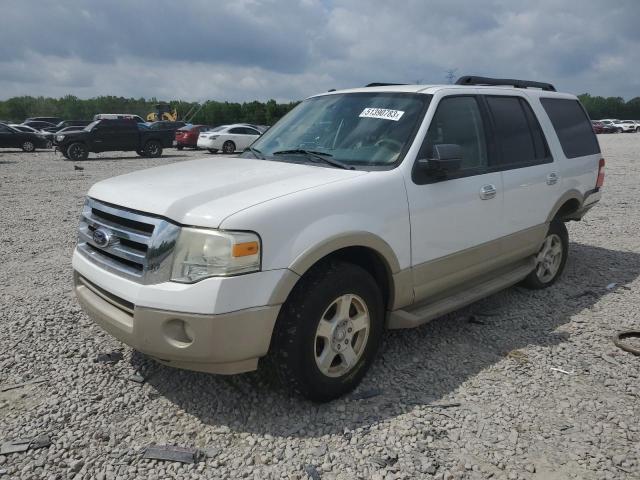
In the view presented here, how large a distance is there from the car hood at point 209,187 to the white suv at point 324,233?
0.04 feet

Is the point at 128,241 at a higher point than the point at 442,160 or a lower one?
lower

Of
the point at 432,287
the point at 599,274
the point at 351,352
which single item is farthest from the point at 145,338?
the point at 599,274

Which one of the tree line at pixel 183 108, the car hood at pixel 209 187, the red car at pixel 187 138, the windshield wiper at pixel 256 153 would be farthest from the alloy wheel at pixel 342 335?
the tree line at pixel 183 108

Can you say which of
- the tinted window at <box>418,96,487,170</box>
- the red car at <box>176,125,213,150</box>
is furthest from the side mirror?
the red car at <box>176,125,213,150</box>

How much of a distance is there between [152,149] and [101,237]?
21621 millimetres

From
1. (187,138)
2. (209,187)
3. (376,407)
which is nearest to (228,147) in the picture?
(187,138)

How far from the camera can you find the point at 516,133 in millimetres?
4523

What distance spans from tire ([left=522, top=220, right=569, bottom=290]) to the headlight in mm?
3408

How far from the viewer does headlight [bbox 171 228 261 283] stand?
→ 2.61 m

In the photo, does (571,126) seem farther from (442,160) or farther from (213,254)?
(213,254)

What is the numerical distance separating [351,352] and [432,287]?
85 cm

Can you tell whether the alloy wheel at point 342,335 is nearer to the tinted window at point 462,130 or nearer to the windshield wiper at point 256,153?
the tinted window at point 462,130

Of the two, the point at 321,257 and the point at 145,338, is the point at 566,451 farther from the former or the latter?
the point at 145,338

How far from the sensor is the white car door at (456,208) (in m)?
3.50
